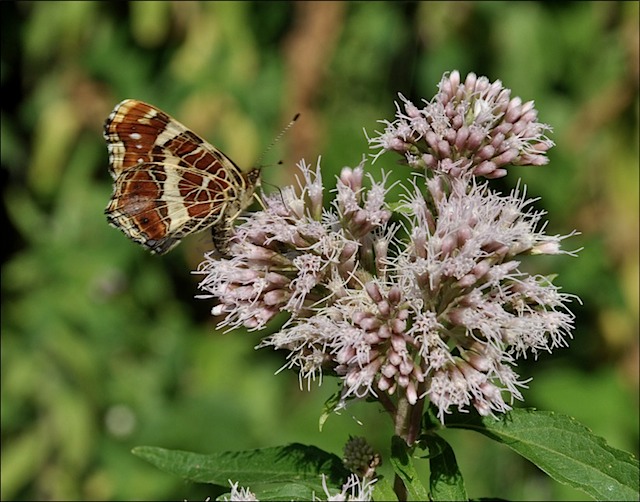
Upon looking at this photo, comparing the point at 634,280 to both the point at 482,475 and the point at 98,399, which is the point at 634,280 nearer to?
the point at 482,475

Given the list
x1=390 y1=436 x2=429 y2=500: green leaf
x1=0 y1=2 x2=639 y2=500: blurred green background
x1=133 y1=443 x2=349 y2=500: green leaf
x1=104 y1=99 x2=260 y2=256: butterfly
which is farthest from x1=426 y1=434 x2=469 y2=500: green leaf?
x1=0 y1=2 x2=639 y2=500: blurred green background

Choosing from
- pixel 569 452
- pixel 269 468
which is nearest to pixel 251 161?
pixel 269 468

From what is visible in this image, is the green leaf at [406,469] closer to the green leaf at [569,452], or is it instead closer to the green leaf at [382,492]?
the green leaf at [382,492]

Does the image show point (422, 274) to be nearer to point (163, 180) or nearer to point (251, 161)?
point (163, 180)

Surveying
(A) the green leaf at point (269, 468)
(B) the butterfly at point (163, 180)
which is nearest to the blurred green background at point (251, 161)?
(B) the butterfly at point (163, 180)

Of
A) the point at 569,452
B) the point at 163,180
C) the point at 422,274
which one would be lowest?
the point at 569,452

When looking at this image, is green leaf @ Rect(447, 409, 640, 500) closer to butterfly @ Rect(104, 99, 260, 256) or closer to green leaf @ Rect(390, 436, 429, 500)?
green leaf @ Rect(390, 436, 429, 500)

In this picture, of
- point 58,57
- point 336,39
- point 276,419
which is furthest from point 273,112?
point 276,419
